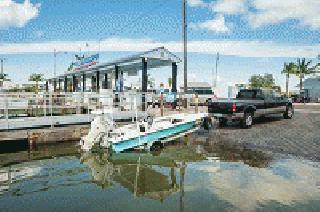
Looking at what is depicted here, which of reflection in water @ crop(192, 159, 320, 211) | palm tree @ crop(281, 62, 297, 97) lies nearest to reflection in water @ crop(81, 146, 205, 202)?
reflection in water @ crop(192, 159, 320, 211)

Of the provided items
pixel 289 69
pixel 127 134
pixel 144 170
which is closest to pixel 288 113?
pixel 127 134

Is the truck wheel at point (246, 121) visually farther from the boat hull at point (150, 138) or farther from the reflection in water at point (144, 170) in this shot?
the reflection in water at point (144, 170)

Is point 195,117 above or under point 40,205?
Result: above

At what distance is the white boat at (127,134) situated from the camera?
38.6ft

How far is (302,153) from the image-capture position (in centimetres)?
1148

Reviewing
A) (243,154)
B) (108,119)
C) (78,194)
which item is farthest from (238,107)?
(78,194)

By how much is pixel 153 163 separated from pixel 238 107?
293 inches

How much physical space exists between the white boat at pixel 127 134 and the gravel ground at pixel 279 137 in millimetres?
2512

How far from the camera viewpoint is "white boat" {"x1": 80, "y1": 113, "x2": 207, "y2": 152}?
11.8m

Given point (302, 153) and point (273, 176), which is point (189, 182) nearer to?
point (273, 176)

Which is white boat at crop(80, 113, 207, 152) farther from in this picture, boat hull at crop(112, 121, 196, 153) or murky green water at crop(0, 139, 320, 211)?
murky green water at crop(0, 139, 320, 211)

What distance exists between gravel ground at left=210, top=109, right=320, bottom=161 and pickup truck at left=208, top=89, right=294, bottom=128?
0.63 m

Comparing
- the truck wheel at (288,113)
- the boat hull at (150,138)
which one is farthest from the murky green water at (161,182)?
the truck wheel at (288,113)

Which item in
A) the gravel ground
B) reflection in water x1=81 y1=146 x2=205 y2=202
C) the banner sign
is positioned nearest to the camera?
reflection in water x1=81 y1=146 x2=205 y2=202
